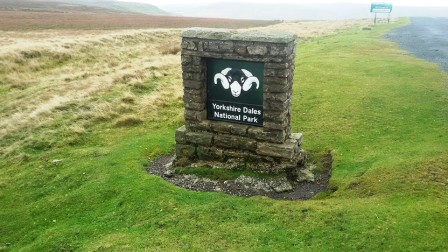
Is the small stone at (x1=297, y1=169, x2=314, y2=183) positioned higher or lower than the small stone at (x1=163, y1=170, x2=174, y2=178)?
higher

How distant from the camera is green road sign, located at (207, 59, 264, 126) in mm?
12062

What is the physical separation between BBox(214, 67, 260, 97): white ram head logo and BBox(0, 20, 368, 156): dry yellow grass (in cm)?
706

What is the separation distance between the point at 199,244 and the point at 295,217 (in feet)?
7.31

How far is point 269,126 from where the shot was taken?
12.0m

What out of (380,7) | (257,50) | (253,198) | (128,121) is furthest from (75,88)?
(380,7)

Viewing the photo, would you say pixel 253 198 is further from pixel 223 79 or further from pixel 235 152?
pixel 223 79

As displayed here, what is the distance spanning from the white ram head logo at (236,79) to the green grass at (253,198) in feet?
10.8

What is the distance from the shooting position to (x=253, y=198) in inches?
417

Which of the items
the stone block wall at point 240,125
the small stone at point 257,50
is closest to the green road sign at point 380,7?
the stone block wall at point 240,125

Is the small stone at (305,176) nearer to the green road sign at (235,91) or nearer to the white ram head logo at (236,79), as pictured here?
the green road sign at (235,91)

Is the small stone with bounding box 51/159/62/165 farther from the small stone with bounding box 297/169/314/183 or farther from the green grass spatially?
the small stone with bounding box 297/169/314/183

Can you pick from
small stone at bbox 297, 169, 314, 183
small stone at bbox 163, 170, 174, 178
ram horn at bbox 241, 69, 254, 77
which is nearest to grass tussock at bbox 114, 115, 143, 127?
small stone at bbox 163, 170, 174, 178

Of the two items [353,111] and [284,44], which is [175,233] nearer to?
[284,44]

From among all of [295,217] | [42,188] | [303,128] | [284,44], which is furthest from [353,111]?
[42,188]
